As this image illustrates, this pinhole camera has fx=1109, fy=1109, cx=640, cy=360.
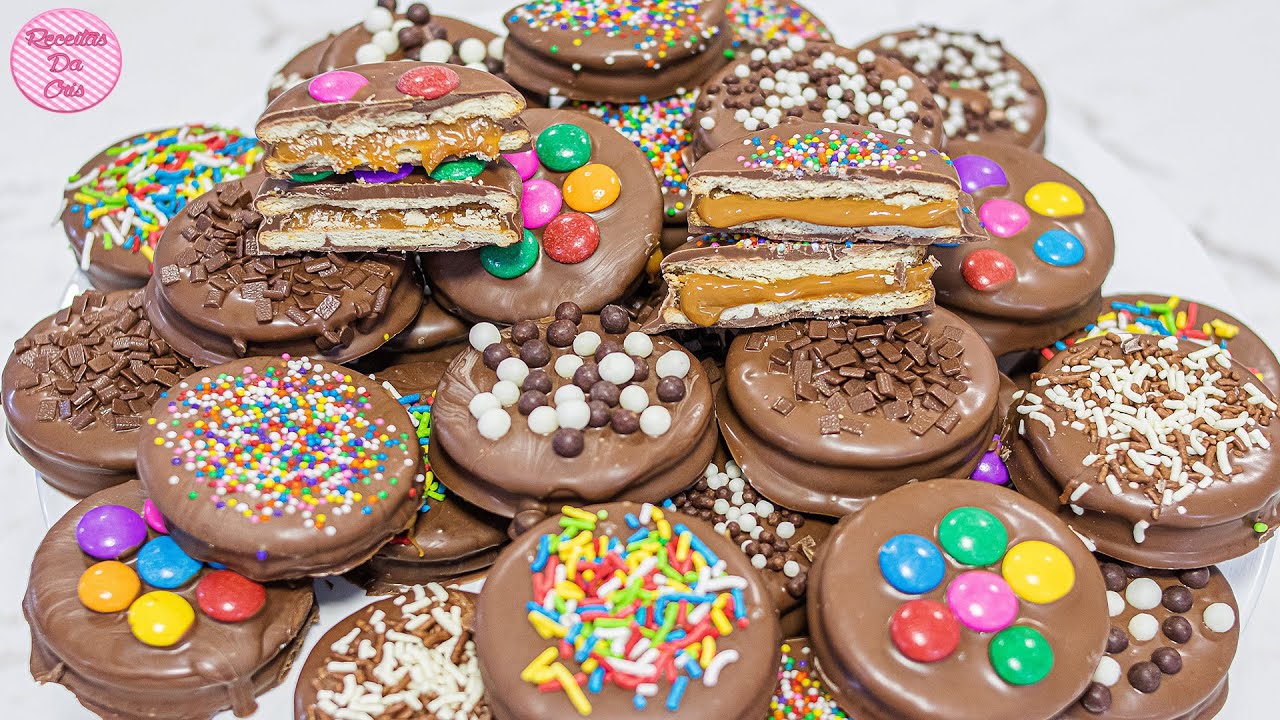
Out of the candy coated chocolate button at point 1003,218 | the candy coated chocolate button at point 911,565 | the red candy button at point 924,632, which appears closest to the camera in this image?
the red candy button at point 924,632

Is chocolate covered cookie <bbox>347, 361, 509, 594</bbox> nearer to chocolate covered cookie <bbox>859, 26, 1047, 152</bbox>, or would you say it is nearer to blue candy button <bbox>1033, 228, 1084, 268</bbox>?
blue candy button <bbox>1033, 228, 1084, 268</bbox>

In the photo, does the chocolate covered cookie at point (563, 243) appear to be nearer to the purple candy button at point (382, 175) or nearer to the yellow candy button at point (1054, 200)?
the purple candy button at point (382, 175)

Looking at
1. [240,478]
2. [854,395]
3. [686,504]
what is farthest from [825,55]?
[240,478]

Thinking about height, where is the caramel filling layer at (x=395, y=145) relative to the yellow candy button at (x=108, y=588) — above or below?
above

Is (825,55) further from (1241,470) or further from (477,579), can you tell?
(477,579)

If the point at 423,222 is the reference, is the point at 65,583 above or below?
below

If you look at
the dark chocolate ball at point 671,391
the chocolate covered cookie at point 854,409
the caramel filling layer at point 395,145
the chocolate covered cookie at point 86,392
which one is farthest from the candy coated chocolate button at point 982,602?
the chocolate covered cookie at point 86,392
